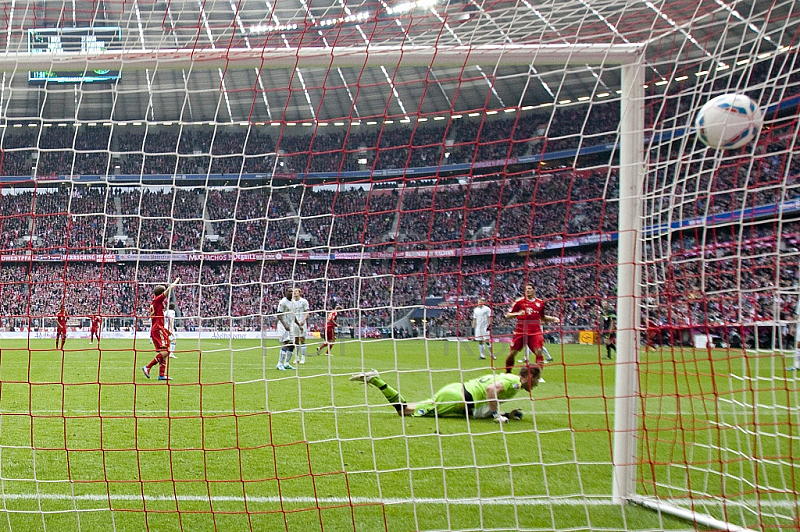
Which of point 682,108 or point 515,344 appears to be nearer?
point 682,108

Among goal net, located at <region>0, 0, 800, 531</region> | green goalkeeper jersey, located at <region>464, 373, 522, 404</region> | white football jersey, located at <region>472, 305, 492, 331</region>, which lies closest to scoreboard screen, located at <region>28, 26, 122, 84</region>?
goal net, located at <region>0, 0, 800, 531</region>

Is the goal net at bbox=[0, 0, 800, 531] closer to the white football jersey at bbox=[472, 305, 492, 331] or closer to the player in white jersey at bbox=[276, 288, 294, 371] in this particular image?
the player in white jersey at bbox=[276, 288, 294, 371]

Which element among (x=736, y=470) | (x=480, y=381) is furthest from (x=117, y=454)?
(x=736, y=470)

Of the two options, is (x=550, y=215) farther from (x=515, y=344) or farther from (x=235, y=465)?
(x=235, y=465)

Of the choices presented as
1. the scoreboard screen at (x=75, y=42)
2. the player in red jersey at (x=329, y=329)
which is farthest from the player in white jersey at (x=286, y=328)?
the scoreboard screen at (x=75, y=42)

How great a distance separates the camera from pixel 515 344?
9.55 metres

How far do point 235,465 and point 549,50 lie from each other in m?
3.96

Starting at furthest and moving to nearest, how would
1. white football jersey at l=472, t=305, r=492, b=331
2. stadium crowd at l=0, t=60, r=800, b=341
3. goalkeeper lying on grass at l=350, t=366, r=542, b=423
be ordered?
white football jersey at l=472, t=305, r=492, b=331, goalkeeper lying on grass at l=350, t=366, r=542, b=423, stadium crowd at l=0, t=60, r=800, b=341

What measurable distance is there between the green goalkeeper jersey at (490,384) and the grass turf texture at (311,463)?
28 cm

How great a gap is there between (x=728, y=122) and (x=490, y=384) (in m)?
3.52

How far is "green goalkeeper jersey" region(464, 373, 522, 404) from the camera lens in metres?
7.00

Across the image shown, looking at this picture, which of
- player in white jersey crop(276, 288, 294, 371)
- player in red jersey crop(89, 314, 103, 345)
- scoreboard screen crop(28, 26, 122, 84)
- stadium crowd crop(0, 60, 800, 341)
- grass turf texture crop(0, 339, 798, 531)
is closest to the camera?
grass turf texture crop(0, 339, 798, 531)

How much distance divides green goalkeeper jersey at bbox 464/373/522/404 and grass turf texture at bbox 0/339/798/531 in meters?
0.28

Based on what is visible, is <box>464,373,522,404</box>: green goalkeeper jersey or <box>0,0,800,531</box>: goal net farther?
<box>464,373,522,404</box>: green goalkeeper jersey
